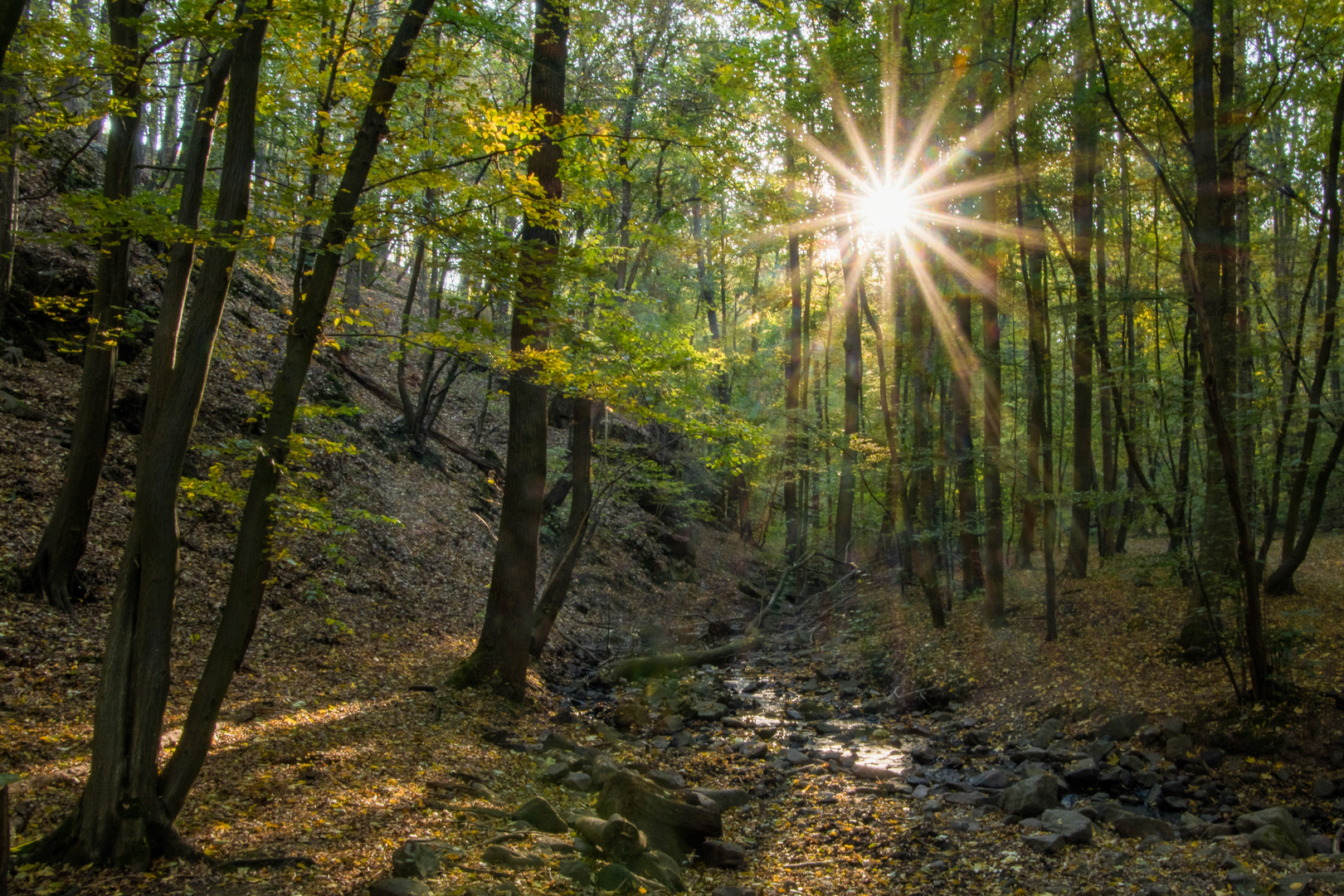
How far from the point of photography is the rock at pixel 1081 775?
7.64 meters

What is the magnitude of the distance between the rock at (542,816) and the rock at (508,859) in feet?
2.58

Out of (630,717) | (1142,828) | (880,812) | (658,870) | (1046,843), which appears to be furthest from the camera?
(630,717)

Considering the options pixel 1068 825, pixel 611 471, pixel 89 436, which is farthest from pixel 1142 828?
pixel 89 436

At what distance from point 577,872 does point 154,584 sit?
3.21 metres

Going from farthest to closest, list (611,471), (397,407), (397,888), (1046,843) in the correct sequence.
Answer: (397,407) → (611,471) → (1046,843) → (397,888)

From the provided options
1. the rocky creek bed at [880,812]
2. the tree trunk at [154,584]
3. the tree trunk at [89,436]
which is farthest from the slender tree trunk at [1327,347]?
the tree trunk at [89,436]

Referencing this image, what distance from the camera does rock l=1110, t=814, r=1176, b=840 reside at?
6.14 meters

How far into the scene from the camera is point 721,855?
5.89 metres

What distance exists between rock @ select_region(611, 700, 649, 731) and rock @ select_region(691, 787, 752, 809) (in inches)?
97.7

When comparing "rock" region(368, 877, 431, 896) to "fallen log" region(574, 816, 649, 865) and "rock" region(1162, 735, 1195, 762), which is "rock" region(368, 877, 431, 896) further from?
"rock" region(1162, 735, 1195, 762)

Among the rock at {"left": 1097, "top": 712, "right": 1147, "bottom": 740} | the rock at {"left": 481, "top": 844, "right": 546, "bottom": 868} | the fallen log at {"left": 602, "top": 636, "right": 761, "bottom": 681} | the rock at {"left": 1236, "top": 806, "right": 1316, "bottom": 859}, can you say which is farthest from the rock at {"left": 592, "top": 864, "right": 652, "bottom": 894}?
the fallen log at {"left": 602, "top": 636, "right": 761, "bottom": 681}

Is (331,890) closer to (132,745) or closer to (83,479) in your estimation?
(132,745)

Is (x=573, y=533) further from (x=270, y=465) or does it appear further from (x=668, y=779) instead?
(x=270, y=465)

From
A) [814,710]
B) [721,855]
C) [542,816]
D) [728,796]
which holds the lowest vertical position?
[814,710]
